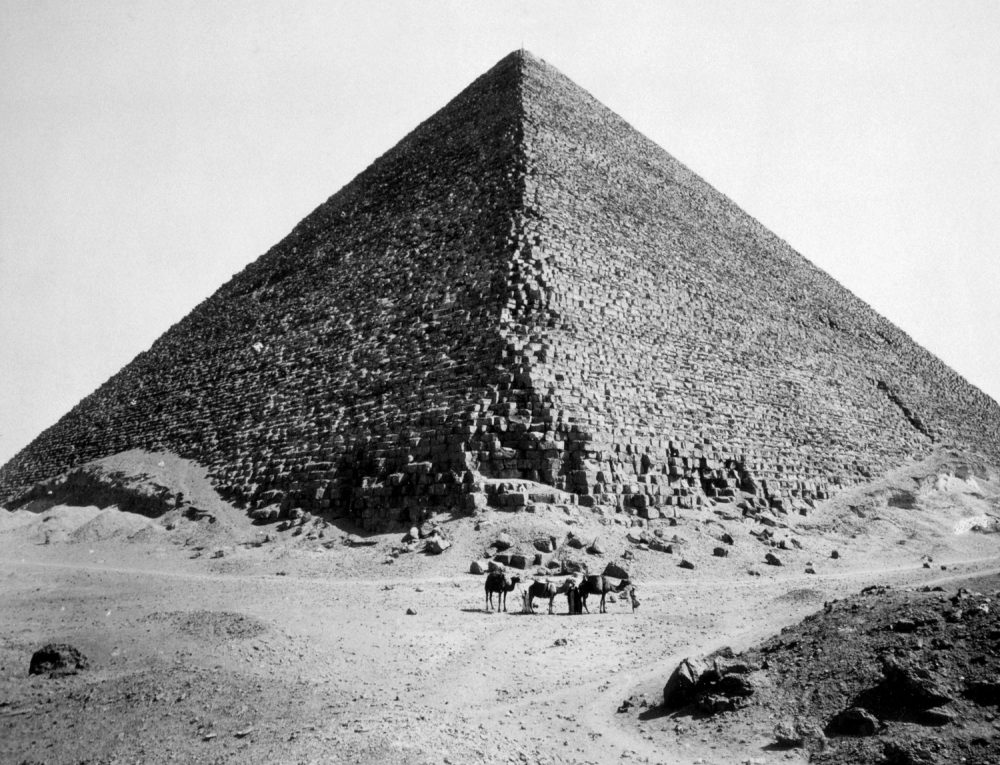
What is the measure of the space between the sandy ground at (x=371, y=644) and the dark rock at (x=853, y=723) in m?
0.45

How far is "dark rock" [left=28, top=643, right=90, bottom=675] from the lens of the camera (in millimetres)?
6199

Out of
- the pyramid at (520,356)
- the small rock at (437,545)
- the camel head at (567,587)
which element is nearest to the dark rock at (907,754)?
the camel head at (567,587)

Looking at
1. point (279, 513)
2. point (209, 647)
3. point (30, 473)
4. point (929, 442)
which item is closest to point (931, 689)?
point (209, 647)

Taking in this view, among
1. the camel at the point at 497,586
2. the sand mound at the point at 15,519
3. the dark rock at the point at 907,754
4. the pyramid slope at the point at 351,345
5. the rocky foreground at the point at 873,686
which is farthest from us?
the sand mound at the point at 15,519

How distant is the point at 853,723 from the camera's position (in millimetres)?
4613

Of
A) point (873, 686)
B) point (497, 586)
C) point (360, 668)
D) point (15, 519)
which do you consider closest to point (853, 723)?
point (873, 686)

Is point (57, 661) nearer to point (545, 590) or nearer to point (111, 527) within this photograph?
point (545, 590)

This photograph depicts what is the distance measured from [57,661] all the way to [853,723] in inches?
256

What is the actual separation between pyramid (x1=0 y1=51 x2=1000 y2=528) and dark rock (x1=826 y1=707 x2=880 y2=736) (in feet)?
27.9

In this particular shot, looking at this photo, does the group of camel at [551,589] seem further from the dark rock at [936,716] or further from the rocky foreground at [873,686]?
the dark rock at [936,716]

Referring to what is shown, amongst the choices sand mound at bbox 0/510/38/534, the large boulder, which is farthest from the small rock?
sand mound at bbox 0/510/38/534

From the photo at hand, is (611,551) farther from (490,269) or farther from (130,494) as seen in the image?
(130,494)

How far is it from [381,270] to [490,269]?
202 inches

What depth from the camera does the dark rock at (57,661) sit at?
620 centimetres
